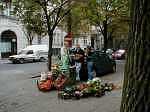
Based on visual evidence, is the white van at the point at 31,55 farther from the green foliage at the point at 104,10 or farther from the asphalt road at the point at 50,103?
the asphalt road at the point at 50,103

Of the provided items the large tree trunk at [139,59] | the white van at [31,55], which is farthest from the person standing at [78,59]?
the white van at [31,55]

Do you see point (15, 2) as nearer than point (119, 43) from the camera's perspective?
Yes

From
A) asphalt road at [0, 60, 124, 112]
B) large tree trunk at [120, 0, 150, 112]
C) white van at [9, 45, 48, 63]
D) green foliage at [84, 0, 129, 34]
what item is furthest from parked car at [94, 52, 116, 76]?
white van at [9, 45, 48, 63]

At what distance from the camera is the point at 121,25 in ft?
121

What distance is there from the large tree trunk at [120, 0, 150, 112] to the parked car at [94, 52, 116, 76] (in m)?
14.9

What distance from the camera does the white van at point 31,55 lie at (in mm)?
37741

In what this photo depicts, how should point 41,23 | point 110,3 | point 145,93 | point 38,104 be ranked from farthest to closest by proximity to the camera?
point 110,3 < point 41,23 < point 38,104 < point 145,93

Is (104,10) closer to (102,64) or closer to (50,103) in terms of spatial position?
(102,64)

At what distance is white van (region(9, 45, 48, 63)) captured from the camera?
3774cm

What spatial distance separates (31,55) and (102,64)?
21086 mm

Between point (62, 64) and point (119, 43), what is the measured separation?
4574 centimetres

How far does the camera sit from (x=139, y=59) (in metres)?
3.25

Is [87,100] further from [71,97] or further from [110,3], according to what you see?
[110,3]

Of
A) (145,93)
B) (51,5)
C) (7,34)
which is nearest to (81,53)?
(51,5)
